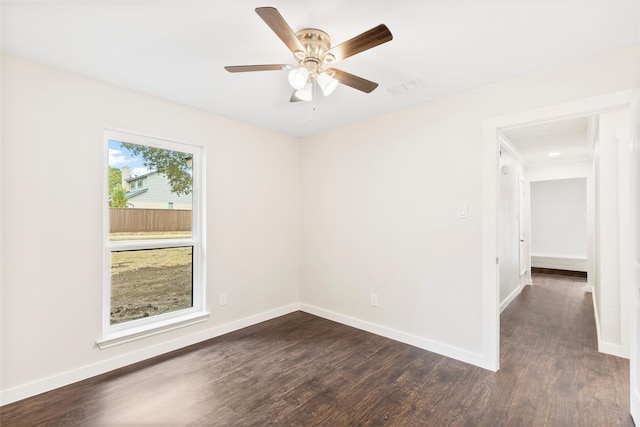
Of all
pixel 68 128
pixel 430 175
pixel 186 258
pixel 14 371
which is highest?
pixel 68 128

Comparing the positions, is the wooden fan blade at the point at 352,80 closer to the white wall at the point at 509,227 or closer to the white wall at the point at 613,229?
the white wall at the point at 613,229

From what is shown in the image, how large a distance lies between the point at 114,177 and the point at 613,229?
5.05 meters

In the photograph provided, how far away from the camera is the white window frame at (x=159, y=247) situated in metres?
2.61

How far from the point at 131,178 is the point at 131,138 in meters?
0.37

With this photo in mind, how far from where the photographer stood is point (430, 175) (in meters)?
2.98

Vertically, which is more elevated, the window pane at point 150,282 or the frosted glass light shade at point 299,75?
the frosted glass light shade at point 299,75

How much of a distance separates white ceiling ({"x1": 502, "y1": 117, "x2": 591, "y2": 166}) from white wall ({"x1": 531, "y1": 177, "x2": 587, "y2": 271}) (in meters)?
1.81

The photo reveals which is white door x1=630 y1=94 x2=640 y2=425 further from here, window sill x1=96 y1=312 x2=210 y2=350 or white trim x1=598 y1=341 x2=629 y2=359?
window sill x1=96 y1=312 x2=210 y2=350

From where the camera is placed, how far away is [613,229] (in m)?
3.15

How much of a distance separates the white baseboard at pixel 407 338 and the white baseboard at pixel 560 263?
6.19m

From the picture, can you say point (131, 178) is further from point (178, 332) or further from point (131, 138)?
point (178, 332)

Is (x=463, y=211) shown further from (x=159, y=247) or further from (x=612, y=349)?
(x=159, y=247)

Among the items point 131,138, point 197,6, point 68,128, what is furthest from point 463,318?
point 68,128

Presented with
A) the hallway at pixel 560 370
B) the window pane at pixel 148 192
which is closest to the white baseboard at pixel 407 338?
the hallway at pixel 560 370
